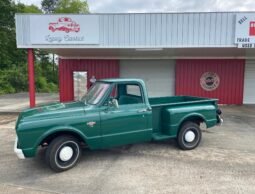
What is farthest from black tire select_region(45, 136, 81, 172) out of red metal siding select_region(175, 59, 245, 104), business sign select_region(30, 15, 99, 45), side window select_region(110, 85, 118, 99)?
red metal siding select_region(175, 59, 245, 104)

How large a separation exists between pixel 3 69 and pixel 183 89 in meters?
22.4

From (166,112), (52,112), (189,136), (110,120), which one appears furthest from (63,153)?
(189,136)

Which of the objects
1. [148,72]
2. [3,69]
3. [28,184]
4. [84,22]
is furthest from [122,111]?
[3,69]

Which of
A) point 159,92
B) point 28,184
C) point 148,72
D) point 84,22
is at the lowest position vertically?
point 28,184

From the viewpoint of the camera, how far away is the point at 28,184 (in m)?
4.41

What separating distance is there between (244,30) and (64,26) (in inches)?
290

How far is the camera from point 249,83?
13984 millimetres

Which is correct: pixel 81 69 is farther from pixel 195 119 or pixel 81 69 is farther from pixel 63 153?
pixel 63 153

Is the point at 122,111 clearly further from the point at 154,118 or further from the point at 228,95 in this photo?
the point at 228,95

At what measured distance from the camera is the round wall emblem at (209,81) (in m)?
14.0

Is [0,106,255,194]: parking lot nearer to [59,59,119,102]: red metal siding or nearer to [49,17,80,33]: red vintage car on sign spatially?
[49,17,80,33]: red vintage car on sign

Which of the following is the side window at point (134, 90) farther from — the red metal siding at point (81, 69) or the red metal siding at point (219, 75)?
the red metal siding at point (219, 75)

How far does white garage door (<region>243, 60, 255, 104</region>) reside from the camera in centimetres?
1385

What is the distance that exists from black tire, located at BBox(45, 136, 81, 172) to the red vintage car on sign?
20.9ft
